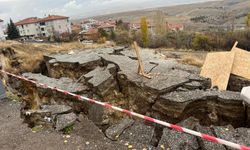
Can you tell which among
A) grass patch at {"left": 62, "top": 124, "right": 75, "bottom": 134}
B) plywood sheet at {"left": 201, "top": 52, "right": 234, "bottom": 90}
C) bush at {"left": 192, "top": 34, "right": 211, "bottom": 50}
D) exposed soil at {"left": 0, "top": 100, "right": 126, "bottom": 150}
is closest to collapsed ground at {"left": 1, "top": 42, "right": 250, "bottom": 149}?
grass patch at {"left": 62, "top": 124, "right": 75, "bottom": 134}

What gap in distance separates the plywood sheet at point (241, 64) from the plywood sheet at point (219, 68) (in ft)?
0.54

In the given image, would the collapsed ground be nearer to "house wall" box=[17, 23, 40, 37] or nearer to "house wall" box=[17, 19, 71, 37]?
"house wall" box=[17, 19, 71, 37]

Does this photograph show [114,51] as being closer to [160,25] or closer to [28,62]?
[28,62]

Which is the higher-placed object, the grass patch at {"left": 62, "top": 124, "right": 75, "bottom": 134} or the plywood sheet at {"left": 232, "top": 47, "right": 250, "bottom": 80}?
the plywood sheet at {"left": 232, "top": 47, "right": 250, "bottom": 80}

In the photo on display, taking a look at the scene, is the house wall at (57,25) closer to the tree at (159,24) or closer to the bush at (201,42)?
the tree at (159,24)

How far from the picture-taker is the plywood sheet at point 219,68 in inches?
259

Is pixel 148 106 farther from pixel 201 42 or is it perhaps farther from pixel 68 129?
pixel 201 42

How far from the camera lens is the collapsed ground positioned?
4297 mm

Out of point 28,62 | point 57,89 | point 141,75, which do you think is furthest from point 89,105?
point 28,62

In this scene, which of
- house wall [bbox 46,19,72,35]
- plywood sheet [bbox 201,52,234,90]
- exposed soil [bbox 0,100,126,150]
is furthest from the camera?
house wall [bbox 46,19,72,35]

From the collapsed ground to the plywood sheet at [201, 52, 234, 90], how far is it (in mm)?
397

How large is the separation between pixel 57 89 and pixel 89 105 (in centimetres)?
128

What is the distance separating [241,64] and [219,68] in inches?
25.9

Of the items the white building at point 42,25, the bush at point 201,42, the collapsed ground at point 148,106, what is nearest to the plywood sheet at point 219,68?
the collapsed ground at point 148,106
